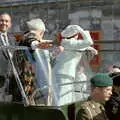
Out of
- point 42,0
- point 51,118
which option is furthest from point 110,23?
point 51,118

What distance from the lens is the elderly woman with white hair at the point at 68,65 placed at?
358cm

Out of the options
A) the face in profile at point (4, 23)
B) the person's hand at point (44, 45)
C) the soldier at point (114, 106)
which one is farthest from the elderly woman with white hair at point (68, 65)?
the face in profile at point (4, 23)

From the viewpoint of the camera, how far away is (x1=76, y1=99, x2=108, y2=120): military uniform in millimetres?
2783

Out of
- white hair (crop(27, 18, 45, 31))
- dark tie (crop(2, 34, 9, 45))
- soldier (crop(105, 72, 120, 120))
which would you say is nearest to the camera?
soldier (crop(105, 72, 120, 120))

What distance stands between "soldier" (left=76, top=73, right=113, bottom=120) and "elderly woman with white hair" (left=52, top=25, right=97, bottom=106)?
685 mm

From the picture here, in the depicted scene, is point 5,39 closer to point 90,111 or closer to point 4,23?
point 4,23

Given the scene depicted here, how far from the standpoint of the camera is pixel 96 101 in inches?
112

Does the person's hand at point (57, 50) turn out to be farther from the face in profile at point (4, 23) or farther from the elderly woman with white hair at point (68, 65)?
the face in profile at point (4, 23)

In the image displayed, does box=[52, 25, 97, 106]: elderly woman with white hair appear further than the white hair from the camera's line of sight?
No

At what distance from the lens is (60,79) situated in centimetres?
360

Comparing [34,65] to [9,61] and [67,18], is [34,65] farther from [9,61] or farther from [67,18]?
[67,18]

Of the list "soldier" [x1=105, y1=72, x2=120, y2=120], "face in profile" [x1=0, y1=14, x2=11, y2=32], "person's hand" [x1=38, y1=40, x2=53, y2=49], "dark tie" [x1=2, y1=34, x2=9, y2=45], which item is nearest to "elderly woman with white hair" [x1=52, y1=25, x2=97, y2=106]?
"person's hand" [x1=38, y1=40, x2=53, y2=49]

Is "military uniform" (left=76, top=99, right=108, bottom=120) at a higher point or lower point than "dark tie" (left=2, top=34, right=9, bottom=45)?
lower

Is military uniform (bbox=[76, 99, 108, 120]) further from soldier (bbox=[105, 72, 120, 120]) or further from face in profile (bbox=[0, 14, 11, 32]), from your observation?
face in profile (bbox=[0, 14, 11, 32])
